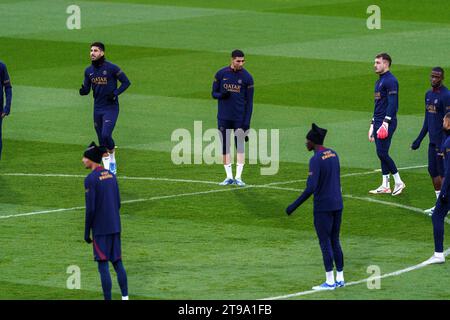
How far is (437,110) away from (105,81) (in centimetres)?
740

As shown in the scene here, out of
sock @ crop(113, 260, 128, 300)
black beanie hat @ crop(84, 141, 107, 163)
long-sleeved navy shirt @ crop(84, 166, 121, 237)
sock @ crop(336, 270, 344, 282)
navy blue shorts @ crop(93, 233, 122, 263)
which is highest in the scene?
black beanie hat @ crop(84, 141, 107, 163)

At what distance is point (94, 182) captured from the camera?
751 inches

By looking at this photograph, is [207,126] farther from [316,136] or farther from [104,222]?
[104,222]

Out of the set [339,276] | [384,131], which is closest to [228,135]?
[384,131]

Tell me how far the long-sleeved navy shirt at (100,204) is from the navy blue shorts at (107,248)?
0.09 m

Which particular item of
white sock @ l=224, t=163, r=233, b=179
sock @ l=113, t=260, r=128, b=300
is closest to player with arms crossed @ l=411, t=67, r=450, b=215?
white sock @ l=224, t=163, r=233, b=179

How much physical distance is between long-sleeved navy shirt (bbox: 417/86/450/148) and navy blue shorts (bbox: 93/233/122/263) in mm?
8531

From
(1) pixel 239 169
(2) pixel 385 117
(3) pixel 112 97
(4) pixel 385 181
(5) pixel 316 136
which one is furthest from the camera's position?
(3) pixel 112 97

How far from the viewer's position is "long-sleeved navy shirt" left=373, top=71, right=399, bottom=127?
87.2 feet

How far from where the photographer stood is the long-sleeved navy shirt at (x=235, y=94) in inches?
1097

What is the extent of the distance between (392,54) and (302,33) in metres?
4.90

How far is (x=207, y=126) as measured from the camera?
3456 centimetres

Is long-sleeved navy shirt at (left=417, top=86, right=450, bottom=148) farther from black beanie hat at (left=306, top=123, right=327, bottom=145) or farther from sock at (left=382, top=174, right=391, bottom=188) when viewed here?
black beanie hat at (left=306, top=123, right=327, bottom=145)

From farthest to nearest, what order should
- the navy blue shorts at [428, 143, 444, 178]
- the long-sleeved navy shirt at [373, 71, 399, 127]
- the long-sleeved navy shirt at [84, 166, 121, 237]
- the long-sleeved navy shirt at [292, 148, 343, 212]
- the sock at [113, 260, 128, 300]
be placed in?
the long-sleeved navy shirt at [373, 71, 399, 127] < the navy blue shorts at [428, 143, 444, 178] < the long-sleeved navy shirt at [292, 148, 343, 212] < the sock at [113, 260, 128, 300] < the long-sleeved navy shirt at [84, 166, 121, 237]
